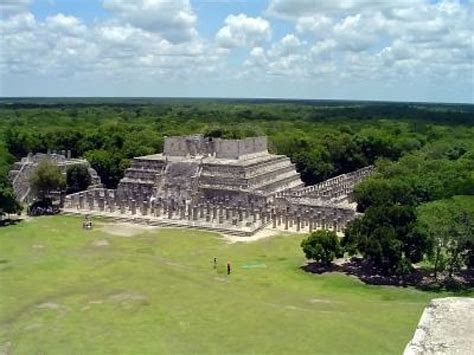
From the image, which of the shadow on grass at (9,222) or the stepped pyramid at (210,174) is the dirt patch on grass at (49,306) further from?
the stepped pyramid at (210,174)

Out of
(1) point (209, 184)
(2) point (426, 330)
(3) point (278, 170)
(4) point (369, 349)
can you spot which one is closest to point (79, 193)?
(1) point (209, 184)

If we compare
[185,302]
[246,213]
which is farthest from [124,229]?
[185,302]

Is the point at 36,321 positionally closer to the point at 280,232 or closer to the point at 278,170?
the point at 280,232

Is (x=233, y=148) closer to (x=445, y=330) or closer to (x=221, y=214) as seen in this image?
(x=221, y=214)

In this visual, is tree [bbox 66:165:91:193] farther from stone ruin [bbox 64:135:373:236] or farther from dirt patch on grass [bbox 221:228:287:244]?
dirt patch on grass [bbox 221:228:287:244]

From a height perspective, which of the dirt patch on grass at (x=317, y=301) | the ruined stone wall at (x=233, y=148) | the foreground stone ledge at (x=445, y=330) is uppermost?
the foreground stone ledge at (x=445, y=330)

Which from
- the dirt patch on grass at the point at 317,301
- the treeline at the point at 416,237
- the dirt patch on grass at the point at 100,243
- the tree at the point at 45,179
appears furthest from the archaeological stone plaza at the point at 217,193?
the dirt patch on grass at the point at 317,301
